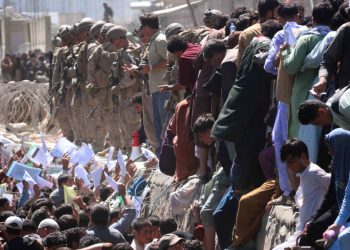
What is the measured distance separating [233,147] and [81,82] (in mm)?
11343

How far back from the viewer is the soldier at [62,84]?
24.8m

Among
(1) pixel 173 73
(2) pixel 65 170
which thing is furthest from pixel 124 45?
(1) pixel 173 73

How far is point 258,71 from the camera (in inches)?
486

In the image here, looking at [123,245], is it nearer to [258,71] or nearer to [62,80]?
[258,71]

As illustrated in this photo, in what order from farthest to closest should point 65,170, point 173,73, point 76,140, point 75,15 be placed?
1. point 75,15
2. point 76,140
3. point 65,170
4. point 173,73

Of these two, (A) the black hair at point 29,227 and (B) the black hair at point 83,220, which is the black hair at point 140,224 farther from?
(B) the black hair at point 83,220

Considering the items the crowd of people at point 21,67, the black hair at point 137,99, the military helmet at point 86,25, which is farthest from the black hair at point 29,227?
the crowd of people at point 21,67

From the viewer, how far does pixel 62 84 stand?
82.7ft

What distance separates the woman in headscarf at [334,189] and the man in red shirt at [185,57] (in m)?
4.17

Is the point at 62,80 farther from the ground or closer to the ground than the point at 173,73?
closer to the ground

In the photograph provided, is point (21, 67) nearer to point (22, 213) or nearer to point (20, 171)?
point (20, 171)

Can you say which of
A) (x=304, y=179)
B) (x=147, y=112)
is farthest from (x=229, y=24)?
(x=147, y=112)

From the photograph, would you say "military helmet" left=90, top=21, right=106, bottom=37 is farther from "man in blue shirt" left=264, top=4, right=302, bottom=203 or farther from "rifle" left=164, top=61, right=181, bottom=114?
"man in blue shirt" left=264, top=4, right=302, bottom=203

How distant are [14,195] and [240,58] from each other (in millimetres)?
6020
